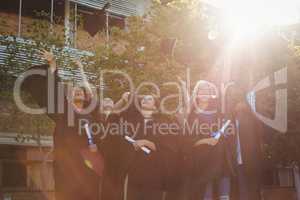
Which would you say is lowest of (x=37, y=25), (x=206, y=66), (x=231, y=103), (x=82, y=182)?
(x=82, y=182)

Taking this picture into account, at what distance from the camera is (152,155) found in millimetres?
6082

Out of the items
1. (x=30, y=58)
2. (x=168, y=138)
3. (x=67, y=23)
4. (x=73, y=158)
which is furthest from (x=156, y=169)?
(x=67, y=23)

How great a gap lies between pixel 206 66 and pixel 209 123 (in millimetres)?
3261

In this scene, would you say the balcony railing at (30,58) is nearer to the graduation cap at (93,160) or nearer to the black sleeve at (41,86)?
the black sleeve at (41,86)

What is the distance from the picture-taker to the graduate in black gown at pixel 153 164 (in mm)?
6039

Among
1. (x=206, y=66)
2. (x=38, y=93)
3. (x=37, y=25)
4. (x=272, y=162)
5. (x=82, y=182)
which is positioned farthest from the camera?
(x=272, y=162)

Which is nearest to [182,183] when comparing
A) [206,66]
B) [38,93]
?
[38,93]

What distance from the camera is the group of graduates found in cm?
592

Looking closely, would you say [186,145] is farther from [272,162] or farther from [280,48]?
[272,162]

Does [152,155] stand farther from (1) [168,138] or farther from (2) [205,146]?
(2) [205,146]

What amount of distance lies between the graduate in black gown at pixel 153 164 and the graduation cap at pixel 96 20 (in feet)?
26.3

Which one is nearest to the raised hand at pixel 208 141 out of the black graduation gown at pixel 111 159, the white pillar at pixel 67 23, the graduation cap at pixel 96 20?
the black graduation gown at pixel 111 159

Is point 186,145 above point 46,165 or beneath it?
above

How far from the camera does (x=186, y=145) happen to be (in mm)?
6188
